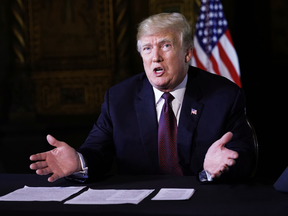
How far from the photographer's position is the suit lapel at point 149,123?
2.08 meters

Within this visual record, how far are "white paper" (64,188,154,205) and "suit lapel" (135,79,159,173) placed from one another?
0.60 metres

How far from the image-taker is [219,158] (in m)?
1.55

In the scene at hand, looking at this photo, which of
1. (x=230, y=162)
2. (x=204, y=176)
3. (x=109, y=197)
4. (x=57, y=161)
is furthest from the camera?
(x=57, y=161)

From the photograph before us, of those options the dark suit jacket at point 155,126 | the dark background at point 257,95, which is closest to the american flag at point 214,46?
the dark background at point 257,95

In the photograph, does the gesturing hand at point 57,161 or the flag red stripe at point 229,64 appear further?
the flag red stripe at point 229,64

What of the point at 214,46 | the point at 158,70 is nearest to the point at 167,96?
the point at 158,70

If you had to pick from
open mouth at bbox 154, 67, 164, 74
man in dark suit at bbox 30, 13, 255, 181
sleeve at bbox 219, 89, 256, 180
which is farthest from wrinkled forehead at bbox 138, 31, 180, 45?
sleeve at bbox 219, 89, 256, 180

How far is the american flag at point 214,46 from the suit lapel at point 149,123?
2576 mm

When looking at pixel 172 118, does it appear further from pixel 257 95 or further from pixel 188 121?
pixel 257 95

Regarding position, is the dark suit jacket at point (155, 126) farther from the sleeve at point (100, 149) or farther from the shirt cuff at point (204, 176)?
the shirt cuff at point (204, 176)

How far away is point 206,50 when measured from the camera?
4750 millimetres

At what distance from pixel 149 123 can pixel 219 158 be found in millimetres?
640

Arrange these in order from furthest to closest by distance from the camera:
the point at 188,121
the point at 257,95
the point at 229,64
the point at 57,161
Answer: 1. the point at 257,95
2. the point at 229,64
3. the point at 188,121
4. the point at 57,161

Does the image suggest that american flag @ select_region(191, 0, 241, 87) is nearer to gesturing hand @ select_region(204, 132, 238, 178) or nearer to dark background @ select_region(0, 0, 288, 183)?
dark background @ select_region(0, 0, 288, 183)
